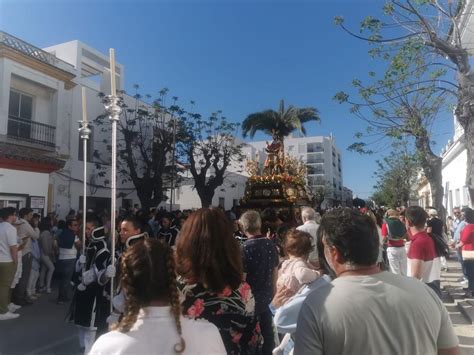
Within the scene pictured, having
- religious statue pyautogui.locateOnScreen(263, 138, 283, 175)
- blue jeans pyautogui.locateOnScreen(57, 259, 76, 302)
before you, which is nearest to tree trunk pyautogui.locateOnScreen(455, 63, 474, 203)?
religious statue pyautogui.locateOnScreen(263, 138, 283, 175)

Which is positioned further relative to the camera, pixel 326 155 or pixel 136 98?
pixel 326 155

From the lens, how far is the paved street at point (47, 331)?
4949mm

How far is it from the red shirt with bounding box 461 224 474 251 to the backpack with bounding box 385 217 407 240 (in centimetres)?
100

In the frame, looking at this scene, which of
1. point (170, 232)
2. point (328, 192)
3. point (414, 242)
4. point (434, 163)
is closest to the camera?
point (414, 242)

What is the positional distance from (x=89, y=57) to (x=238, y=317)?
858 inches

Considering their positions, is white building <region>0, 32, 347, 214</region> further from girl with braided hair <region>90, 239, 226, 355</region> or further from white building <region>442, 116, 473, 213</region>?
white building <region>442, 116, 473, 213</region>

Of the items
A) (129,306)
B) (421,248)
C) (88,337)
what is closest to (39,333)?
(88,337)

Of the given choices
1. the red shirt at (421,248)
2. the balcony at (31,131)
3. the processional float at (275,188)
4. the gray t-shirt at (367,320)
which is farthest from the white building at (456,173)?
the balcony at (31,131)

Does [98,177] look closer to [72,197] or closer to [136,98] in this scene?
[72,197]

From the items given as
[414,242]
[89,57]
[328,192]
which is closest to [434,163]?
[414,242]

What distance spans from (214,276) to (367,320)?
924mm

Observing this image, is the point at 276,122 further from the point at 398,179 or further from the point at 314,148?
the point at 314,148

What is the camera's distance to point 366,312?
5.24 feet

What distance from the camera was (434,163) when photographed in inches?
436
